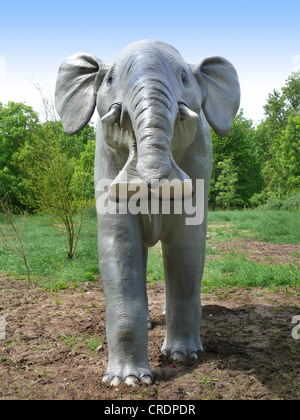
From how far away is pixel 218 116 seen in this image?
335 centimetres

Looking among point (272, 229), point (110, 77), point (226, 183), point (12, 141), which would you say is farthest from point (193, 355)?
point (226, 183)

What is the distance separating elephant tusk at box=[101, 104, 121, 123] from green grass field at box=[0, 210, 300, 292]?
396 cm

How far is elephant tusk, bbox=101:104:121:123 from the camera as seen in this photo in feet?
8.71

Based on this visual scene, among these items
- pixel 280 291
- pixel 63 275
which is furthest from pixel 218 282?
pixel 63 275

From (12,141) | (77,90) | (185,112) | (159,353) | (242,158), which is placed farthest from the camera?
(242,158)

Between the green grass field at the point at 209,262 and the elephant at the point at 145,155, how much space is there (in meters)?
2.80

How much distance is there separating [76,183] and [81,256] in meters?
2.00

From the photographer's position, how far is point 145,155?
2.30 metres

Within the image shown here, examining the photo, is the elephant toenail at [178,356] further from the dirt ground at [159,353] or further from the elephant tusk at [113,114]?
the elephant tusk at [113,114]

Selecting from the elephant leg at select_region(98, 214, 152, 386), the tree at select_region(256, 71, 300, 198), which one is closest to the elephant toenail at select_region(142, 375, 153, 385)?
the elephant leg at select_region(98, 214, 152, 386)

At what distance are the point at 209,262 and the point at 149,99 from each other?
19.4 ft

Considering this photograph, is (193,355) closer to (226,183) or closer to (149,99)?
(149,99)

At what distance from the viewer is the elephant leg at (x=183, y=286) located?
3.45 m

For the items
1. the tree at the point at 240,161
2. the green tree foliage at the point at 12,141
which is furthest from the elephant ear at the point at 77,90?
the tree at the point at 240,161
